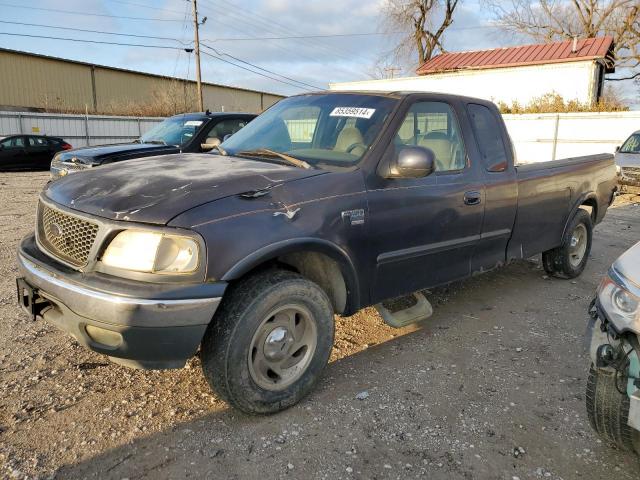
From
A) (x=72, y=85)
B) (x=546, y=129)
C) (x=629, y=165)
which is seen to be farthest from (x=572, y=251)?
(x=72, y=85)

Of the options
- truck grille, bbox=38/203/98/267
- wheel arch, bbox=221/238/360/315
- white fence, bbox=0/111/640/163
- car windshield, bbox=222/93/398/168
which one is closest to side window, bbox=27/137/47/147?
white fence, bbox=0/111/640/163

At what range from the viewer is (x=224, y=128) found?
29.7ft

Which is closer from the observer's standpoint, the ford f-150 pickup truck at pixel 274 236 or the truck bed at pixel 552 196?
the ford f-150 pickup truck at pixel 274 236

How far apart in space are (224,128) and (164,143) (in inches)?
42.6

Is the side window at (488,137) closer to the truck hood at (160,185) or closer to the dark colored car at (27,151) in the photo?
the truck hood at (160,185)

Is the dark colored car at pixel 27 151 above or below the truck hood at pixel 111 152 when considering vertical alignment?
below

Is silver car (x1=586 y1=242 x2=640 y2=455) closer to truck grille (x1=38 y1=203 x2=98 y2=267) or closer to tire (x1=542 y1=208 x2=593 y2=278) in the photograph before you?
truck grille (x1=38 y1=203 x2=98 y2=267)

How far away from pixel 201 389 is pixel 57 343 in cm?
132

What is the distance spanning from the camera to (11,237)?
6988 mm

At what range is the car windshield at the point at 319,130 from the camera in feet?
11.5

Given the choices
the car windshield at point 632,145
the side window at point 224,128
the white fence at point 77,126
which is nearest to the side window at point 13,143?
the white fence at point 77,126

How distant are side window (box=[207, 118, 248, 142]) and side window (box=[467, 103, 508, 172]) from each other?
207 inches

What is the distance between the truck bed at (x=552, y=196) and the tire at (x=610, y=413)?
2.28m

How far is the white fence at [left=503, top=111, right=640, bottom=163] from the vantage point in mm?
18188
